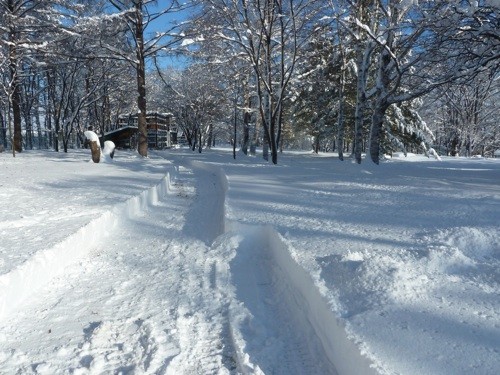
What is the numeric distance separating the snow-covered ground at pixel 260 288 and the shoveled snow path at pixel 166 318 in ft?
0.05

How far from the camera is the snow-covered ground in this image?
260 centimetres

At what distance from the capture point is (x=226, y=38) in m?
16.2

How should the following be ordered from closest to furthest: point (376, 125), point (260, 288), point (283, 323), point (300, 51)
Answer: point (283, 323) < point (260, 288) < point (376, 125) < point (300, 51)

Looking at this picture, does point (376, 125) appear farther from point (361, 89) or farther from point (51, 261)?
point (51, 261)

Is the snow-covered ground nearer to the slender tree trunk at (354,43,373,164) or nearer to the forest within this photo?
the forest

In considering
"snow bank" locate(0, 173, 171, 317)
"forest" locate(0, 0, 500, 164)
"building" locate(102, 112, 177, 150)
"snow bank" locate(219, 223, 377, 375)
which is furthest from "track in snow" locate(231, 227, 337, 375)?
"building" locate(102, 112, 177, 150)

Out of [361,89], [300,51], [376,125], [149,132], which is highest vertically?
[300,51]

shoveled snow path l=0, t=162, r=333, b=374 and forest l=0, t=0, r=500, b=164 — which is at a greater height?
forest l=0, t=0, r=500, b=164

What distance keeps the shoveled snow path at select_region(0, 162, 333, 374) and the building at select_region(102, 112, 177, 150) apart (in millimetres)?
34346

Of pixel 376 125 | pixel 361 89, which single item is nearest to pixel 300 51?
pixel 361 89

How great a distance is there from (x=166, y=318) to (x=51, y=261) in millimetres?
1882

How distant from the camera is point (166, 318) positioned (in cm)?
348

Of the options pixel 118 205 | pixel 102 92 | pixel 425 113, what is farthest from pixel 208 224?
pixel 425 113

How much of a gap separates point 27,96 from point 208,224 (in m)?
32.5
